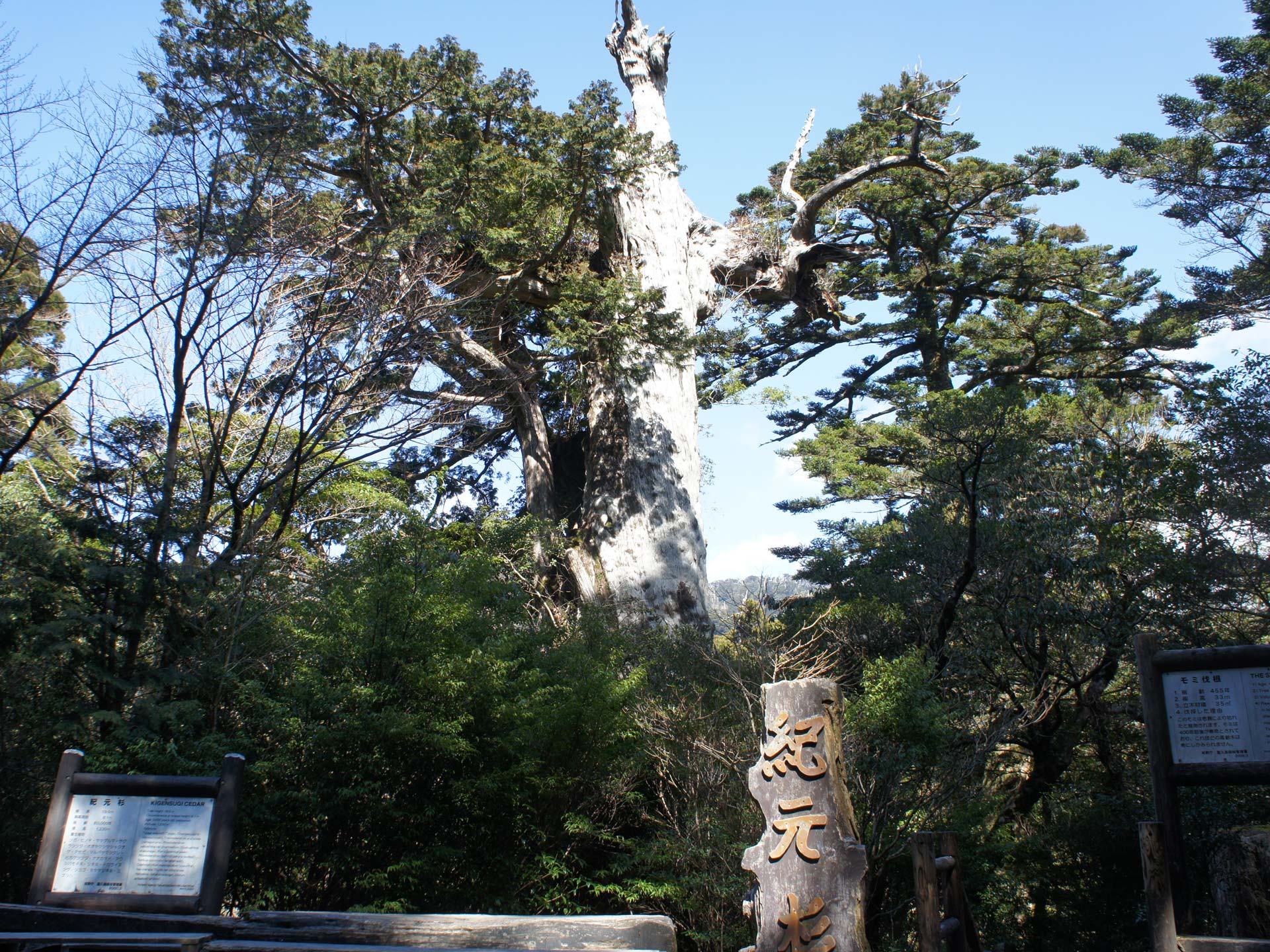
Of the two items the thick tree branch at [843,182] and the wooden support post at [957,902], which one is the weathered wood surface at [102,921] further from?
the thick tree branch at [843,182]

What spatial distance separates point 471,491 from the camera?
17.4m

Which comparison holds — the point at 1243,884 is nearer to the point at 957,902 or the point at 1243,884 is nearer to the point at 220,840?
the point at 957,902

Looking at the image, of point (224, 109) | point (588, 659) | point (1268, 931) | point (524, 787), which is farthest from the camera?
point (224, 109)

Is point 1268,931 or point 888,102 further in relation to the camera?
point 888,102

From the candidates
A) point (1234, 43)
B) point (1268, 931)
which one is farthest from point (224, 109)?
point (1234, 43)

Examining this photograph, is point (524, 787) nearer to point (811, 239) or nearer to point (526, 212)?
point (526, 212)

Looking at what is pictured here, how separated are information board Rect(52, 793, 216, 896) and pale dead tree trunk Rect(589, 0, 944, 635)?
7.83 m

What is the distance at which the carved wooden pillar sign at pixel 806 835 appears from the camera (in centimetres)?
408

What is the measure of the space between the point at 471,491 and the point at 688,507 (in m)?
5.73

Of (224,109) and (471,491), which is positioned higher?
(224,109)

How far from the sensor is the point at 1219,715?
165 inches

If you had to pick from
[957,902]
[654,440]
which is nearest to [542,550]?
[654,440]

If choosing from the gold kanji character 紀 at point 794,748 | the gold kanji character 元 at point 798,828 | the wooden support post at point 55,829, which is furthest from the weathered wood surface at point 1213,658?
the wooden support post at point 55,829

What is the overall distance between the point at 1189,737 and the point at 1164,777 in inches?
8.9
